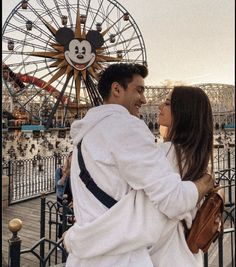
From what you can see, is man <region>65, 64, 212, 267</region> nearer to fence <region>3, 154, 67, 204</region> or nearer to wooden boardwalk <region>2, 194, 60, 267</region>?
wooden boardwalk <region>2, 194, 60, 267</region>

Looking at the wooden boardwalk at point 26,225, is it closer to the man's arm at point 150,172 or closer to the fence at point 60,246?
the fence at point 60,246

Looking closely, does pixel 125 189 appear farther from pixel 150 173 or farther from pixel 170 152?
pixel 170 152

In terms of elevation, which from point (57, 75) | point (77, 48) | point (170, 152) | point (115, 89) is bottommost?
point (170, 152)

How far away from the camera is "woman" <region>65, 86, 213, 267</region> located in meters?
1.05

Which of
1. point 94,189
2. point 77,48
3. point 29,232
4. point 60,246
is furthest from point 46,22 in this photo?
point 94,189

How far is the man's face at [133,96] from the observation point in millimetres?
1245

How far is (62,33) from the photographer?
10.7m

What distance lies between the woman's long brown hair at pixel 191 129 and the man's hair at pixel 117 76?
17 centimetres

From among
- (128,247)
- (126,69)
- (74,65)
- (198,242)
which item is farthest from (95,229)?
(74,65)

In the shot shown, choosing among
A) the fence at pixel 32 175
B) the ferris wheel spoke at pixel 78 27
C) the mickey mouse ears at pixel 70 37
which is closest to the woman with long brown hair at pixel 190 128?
the fence at pixel 32 175

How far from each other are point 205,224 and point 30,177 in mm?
8686

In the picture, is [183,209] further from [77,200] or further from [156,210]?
[77,200]

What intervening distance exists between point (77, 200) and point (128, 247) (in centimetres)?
24

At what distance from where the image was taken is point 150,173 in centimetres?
100
